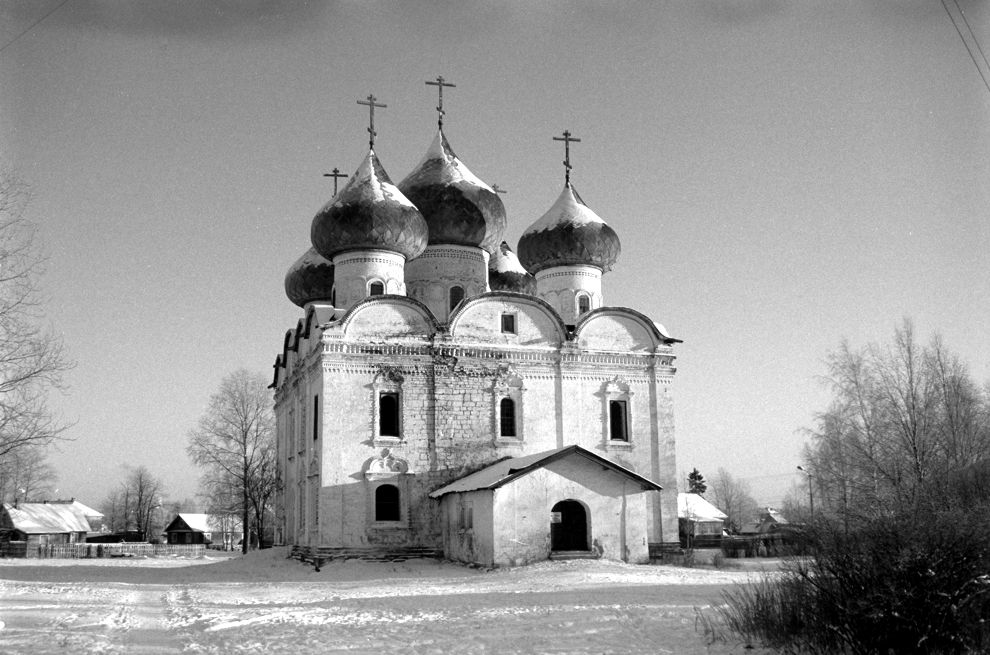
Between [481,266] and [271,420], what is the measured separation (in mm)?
12628

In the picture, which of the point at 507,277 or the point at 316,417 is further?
the point at 507,277

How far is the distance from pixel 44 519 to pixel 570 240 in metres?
37.3

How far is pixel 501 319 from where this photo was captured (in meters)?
23.5

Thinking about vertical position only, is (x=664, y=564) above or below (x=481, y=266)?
below

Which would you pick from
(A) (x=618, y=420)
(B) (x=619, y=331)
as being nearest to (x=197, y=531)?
(A) (x=618, y=420)

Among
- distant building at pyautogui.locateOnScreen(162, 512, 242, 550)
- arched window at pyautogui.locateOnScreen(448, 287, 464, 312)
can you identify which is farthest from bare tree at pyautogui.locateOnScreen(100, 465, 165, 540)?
arched window at pyautogui.locateOnScreen(448, 287, 464, 312)

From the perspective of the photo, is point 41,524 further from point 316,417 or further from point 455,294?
point 455,294

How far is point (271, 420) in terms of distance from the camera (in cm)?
3484

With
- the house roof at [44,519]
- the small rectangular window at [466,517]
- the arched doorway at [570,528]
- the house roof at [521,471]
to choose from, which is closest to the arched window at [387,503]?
the house roof at [521,471]

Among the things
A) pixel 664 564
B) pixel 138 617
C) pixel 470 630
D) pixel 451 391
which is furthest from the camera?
pixel 451 391

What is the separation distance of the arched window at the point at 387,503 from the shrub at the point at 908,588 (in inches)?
578

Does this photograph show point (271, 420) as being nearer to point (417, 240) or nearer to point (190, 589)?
point (417, 240)

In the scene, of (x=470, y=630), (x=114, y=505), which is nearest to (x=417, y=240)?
(x=470, y=630)

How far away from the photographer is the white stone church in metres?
20.3
